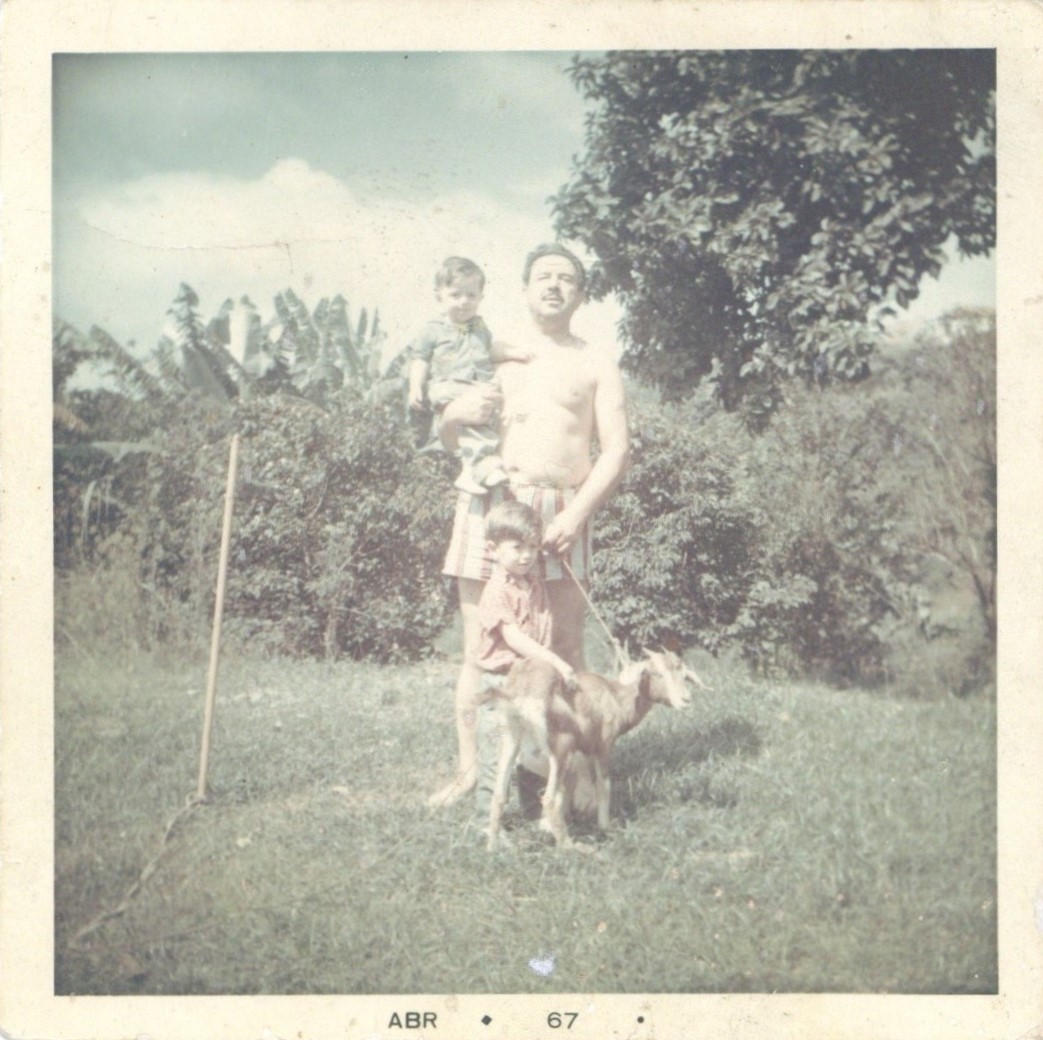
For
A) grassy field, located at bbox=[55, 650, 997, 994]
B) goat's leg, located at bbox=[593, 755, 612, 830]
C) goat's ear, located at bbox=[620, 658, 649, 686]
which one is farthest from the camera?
goat's ear, located at bbox=[620, 658, 649, 686]

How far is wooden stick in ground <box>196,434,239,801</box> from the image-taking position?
339 cm

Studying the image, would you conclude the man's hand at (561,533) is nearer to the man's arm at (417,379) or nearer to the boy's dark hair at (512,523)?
the boy's dark hair at (512,523)

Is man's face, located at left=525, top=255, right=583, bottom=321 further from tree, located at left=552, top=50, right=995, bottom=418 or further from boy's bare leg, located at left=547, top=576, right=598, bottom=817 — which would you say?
boy's bare leg, located at left=547, top=576, right=598, bottom=817

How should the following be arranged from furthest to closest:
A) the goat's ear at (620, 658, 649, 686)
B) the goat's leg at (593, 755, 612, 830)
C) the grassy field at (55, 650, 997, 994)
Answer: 1. the goat's ear at (620, 658, 649, 686)
2. the goat's leg at (593, 755, 612, 830)
3. the grassy field at (55, 650, 997, 994)

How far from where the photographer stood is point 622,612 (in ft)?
11.5

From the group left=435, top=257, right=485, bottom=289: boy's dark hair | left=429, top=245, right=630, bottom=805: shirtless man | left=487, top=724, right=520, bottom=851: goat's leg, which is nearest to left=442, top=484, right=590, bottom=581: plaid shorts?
left=429, top=245, right=630, bottom=805: shirtless man

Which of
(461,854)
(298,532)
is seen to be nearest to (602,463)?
(298,532)

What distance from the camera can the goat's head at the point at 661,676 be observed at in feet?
11.4

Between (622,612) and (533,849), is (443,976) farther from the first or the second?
(622,612)

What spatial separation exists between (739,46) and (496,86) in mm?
769

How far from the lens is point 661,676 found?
138 inches

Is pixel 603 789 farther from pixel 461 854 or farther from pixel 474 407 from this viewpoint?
pixel 474 407

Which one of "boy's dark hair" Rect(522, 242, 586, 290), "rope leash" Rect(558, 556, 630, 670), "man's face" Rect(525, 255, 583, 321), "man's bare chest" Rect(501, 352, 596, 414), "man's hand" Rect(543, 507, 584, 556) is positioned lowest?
"rope leash" Rect(558, 556, 630, 670)

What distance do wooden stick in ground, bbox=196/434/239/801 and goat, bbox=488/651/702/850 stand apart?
0.90 metres
